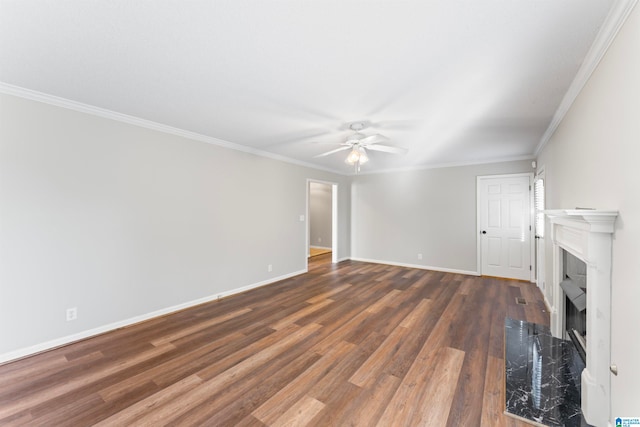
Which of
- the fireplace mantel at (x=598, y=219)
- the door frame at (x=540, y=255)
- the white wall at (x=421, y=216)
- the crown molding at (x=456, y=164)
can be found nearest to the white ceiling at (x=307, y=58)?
the fireplace mantel at (x=598, y=219)

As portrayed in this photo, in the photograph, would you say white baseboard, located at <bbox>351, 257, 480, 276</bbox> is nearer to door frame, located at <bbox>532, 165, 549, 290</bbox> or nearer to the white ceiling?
door frame, located at <bbox>532, 165, 549, 290</bbox>

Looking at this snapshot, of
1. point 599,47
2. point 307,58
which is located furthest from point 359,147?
point 599,47

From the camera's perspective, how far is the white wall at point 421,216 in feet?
17.2

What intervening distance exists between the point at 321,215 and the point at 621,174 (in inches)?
304

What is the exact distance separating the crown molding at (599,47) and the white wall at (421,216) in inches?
107

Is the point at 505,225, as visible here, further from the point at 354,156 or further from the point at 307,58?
the point at 307,58

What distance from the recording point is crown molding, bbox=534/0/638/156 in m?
1.33

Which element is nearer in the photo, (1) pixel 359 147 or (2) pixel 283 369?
(2) pixel 283 369

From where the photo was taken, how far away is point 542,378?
2.01 m

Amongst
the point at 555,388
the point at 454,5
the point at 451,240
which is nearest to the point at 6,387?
the point at 454,5

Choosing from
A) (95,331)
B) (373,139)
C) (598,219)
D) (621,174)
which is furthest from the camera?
(373,139)

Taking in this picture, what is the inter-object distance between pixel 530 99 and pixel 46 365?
521cm

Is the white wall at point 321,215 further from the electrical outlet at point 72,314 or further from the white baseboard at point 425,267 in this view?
the electrical outlet at point 72,314

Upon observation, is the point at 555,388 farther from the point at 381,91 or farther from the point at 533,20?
the point at 381,91
